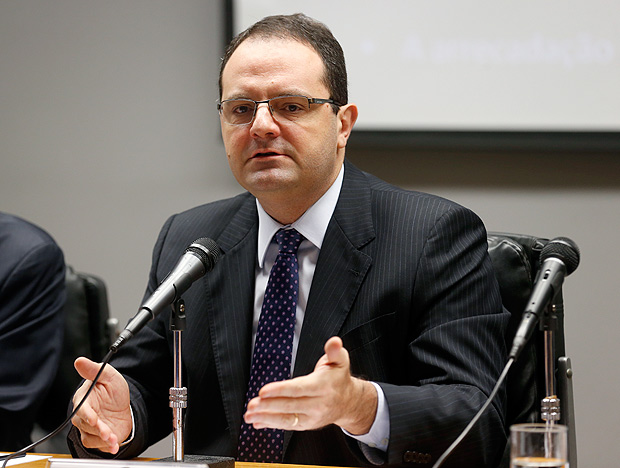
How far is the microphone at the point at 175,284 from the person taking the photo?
4.25 ft

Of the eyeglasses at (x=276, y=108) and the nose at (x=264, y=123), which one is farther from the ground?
the eyeglasses at (x=276, y=108)

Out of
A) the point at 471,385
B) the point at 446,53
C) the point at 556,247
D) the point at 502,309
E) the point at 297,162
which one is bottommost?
the point at 471,385

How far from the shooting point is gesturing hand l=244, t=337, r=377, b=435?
3.86ft

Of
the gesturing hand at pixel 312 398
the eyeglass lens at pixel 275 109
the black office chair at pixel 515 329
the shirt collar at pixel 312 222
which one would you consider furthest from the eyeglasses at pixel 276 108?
the gesturing hand at pixel 312 398

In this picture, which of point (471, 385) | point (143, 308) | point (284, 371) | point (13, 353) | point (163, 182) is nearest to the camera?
point (143, 308)

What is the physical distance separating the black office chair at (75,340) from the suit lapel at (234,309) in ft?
1.97

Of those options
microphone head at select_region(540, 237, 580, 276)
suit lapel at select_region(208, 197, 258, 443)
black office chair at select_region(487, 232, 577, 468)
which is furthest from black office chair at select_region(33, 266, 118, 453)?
microphone head at select_region(540, 237, 580, 276)

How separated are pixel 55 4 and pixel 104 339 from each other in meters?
1.34

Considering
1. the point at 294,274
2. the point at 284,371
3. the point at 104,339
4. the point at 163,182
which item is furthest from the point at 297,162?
the point at 163,182

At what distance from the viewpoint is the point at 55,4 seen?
296cm

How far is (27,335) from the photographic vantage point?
89.1 inches

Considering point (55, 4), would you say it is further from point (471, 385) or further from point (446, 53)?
point (471, 385)

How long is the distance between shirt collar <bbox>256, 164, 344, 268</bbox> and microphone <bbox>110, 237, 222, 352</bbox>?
1.32ft

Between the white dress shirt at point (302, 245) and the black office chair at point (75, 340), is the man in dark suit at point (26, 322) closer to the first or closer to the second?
the black office chair at point (75, 340)
